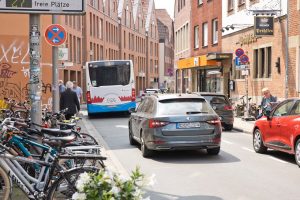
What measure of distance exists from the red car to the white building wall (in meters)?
11.3

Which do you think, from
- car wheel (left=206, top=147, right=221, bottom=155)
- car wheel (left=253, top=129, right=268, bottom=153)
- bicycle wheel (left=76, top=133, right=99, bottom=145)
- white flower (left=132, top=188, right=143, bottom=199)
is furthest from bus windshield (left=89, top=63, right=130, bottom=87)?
white flower (left=132, top=188, right=143, bottom=199)

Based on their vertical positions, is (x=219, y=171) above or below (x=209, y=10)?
below

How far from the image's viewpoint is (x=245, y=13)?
27031 mm

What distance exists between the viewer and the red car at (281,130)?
34.1 feet

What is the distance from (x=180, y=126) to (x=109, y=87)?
14.7 metres

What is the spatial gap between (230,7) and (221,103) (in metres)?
13.4

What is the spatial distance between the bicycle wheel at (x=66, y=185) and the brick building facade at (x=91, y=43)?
43.8ft

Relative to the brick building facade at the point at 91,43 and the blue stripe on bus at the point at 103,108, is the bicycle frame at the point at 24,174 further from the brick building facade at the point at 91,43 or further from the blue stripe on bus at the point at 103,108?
the blue stripe on bus at the point at 103,108

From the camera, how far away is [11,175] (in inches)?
230

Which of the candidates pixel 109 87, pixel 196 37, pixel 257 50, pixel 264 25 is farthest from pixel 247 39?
pixel 196 37

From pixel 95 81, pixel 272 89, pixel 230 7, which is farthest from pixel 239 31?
pixel 95 81

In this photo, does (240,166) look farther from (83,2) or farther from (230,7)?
(230,7)

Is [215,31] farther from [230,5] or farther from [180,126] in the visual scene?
[180,126]

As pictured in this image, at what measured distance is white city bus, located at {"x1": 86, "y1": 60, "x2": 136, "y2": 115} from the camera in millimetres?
25422
